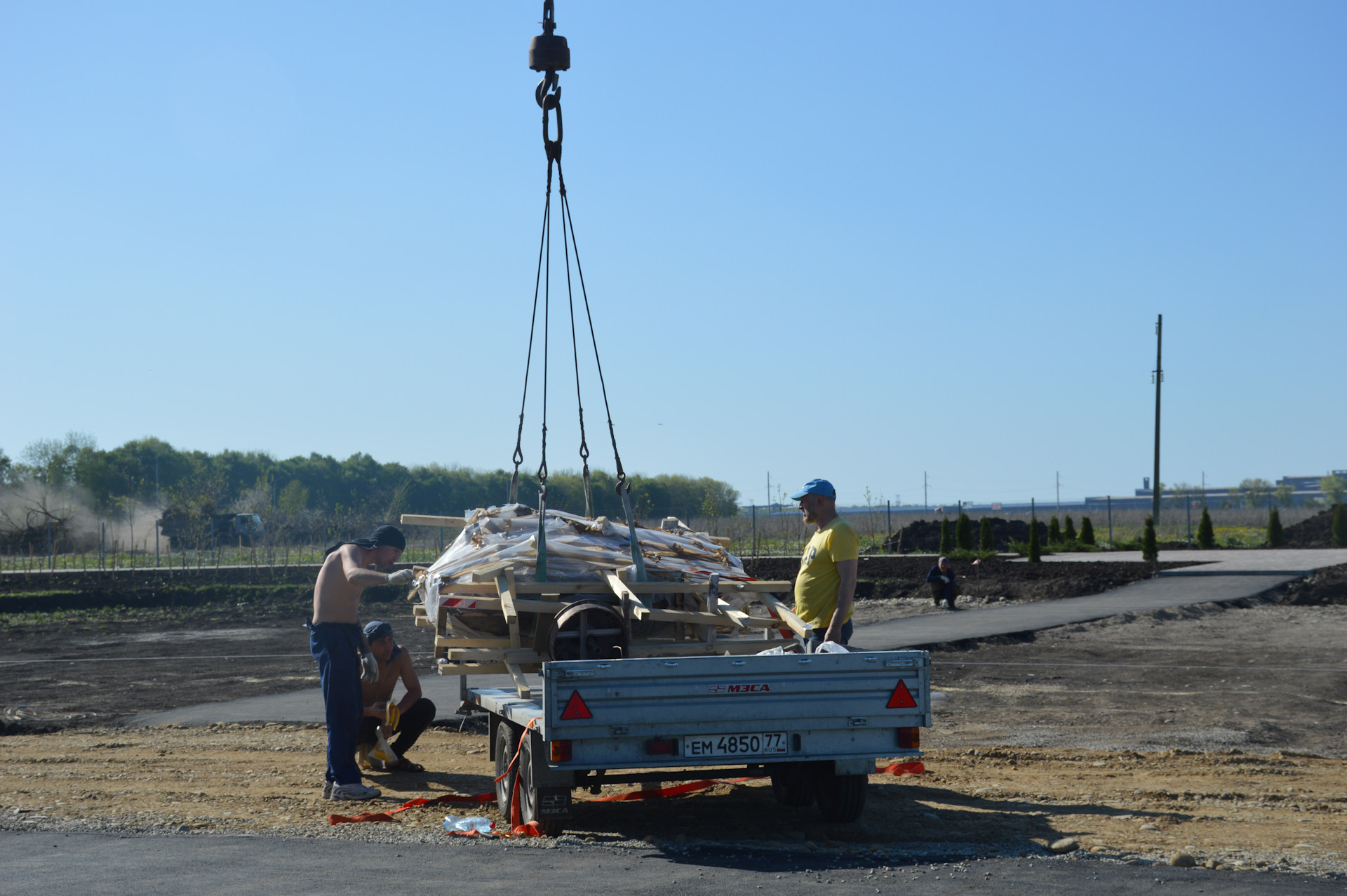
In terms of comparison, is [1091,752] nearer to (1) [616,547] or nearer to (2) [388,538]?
(1) [616,547]

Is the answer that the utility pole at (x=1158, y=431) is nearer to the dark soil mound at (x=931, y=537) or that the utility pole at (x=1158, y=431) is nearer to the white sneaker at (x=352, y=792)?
the dark soil mound at (x=931, y=537)

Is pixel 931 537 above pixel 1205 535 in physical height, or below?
below

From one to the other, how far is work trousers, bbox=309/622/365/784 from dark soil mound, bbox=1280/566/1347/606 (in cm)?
2251

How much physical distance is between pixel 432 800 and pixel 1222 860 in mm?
5111

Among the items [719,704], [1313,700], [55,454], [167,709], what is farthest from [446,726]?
[55,454]

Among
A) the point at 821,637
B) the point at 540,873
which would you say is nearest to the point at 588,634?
A: the point at 821,637

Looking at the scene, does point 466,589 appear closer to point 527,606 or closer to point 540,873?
point 527,606

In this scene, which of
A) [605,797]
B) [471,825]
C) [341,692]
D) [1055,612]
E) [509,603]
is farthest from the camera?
[1055,612]

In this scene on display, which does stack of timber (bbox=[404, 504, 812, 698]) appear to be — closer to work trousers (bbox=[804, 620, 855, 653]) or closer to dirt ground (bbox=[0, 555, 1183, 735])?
work trousers (bbox=[804, 620, 855, 653])

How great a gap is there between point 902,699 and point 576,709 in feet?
6.33

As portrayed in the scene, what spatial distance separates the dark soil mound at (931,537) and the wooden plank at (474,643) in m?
40.1

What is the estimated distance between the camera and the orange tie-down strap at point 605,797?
7301mm

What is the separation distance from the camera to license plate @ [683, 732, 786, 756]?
21.6ft

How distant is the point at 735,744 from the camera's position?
261 inches
